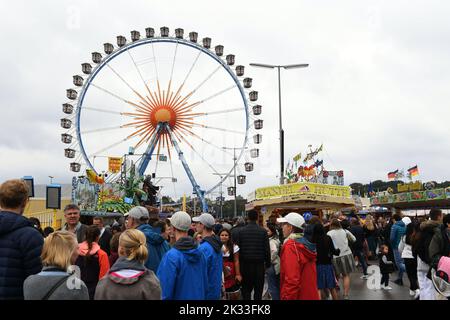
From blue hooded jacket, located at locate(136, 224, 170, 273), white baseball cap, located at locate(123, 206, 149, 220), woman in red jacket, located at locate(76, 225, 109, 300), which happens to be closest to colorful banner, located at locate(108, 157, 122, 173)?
white baseball cap, located at locate(123, 206, 149, 220)

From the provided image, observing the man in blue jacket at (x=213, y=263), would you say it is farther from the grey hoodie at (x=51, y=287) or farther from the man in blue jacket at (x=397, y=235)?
the man in blue jacket at (x=397, y=235)

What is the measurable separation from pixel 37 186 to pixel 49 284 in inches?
1990

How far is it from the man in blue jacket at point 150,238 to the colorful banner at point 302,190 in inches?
692

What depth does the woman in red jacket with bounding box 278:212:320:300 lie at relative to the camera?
5738mm

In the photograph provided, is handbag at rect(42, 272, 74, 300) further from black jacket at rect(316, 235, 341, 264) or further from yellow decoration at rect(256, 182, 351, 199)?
yellow decoration at rect(256, 182, 351, 199)

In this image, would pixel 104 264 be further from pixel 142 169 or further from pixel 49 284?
pixel 142 169

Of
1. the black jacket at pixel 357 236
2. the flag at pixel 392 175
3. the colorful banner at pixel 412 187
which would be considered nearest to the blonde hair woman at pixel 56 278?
the black jacket at pixel 357 236

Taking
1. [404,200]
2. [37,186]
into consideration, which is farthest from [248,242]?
[37,186]

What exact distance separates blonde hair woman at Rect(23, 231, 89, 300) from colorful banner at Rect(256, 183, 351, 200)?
20.4 metres

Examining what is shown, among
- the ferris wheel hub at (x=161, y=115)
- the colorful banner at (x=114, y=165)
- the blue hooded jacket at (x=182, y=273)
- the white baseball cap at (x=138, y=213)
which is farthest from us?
the colorful banner at (x=114, y=165)

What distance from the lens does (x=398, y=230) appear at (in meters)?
11.2

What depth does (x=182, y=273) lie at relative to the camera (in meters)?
4.45

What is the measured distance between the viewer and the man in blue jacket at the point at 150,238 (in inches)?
230

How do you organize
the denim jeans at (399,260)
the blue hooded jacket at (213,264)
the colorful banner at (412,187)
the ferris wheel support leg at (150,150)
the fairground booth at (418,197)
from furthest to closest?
the colorful banner at (412,187) < the fairground booth at (418,197) < the ferris wheel support leg at (150,150) < the denim jeans at (399,260) < the blue hooded jacket at (213,264)
